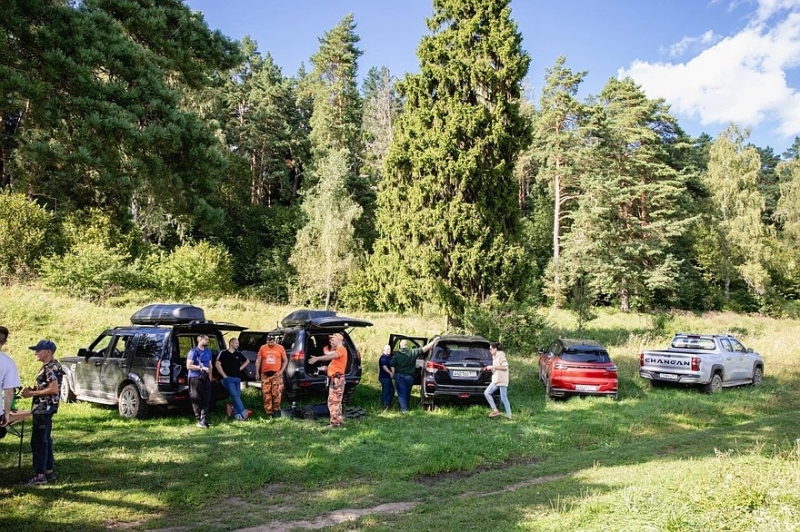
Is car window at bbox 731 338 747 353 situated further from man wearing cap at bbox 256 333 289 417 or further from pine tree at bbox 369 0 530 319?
man wearing cap at bbox 256 333 289 417

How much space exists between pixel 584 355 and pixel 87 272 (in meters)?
18.2

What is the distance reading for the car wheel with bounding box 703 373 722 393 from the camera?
15.5 m

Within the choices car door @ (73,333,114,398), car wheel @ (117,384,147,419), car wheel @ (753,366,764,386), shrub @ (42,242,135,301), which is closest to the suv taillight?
car wheel @ (117,384,147,419)

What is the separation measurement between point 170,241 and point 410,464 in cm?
3776

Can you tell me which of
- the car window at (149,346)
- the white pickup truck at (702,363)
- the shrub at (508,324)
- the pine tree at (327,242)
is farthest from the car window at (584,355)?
the pine tree at (327,242)

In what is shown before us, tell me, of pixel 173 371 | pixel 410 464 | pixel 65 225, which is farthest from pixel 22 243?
pixel 410 464

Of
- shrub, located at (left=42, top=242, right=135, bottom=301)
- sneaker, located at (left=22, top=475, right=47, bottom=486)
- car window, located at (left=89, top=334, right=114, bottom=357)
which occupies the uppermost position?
shrub, located at (left=42, top=242, right=135, bottom=301)

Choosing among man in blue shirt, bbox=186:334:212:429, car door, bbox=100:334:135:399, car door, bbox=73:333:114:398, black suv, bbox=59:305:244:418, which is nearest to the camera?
man in blue shirt, bbox=186:334:212:429

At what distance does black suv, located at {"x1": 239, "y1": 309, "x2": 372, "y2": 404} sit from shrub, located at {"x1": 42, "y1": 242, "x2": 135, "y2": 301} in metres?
12.4

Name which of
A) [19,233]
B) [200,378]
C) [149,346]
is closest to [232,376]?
[200,378]

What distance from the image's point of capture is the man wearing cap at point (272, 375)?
11.0m

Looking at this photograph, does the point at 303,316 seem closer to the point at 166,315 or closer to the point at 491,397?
the point at 166,315

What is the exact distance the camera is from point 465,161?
20.4m

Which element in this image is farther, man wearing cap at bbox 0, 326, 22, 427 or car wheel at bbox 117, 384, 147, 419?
car wheel at bbox 117, 384, 147, 419
